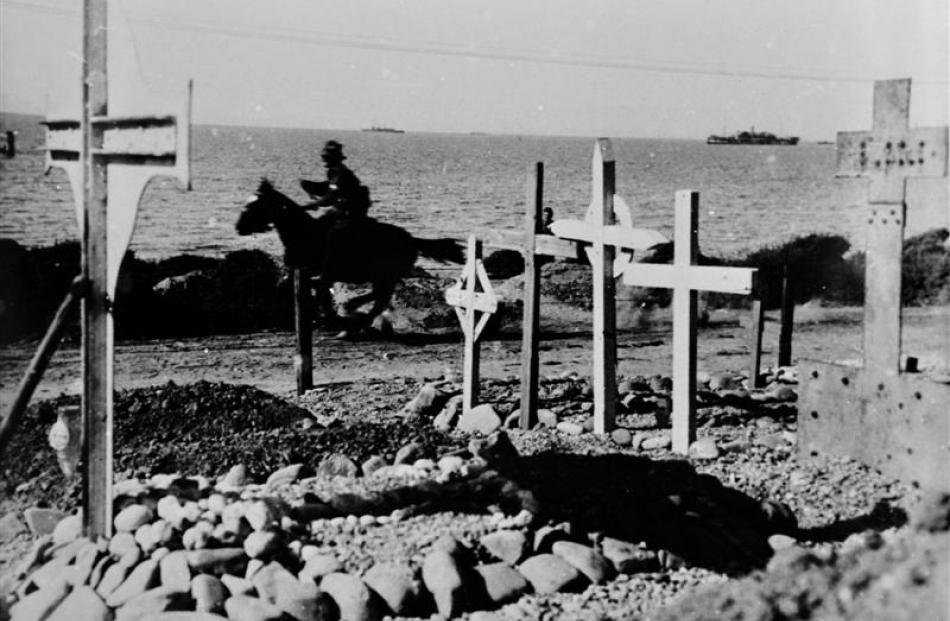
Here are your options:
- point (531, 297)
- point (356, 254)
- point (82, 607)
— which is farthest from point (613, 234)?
point (356, 254)

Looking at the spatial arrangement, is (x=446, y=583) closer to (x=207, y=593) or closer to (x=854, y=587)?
(x=207, y=593)

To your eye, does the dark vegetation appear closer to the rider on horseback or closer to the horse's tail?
the horse's tail

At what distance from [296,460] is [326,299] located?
996 cm

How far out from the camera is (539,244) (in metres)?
9.32

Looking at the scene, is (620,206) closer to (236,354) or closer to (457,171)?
(236,354)

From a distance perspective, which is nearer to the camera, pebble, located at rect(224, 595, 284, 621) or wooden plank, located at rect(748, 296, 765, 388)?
pebble, located at rect(224, 595, 284, 621)

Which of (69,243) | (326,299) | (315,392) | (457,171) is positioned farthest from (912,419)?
(457,171)

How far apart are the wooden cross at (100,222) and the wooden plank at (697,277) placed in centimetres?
404

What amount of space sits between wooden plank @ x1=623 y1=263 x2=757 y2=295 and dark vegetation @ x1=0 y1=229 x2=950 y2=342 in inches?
285

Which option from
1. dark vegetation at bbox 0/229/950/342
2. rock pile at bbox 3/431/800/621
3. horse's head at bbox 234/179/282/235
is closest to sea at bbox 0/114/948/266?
dark vegetation at bbox 0/229/950/342

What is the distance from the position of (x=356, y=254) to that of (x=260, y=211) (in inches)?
108

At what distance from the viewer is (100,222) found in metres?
5.48

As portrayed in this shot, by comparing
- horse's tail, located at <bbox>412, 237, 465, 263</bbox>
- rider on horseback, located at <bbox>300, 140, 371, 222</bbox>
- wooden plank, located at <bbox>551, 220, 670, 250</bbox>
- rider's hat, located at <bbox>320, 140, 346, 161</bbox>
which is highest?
rider's hat, located at <bbox>320, 140, 346, 161</bbox>

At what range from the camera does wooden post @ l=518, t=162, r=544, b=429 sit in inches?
368
